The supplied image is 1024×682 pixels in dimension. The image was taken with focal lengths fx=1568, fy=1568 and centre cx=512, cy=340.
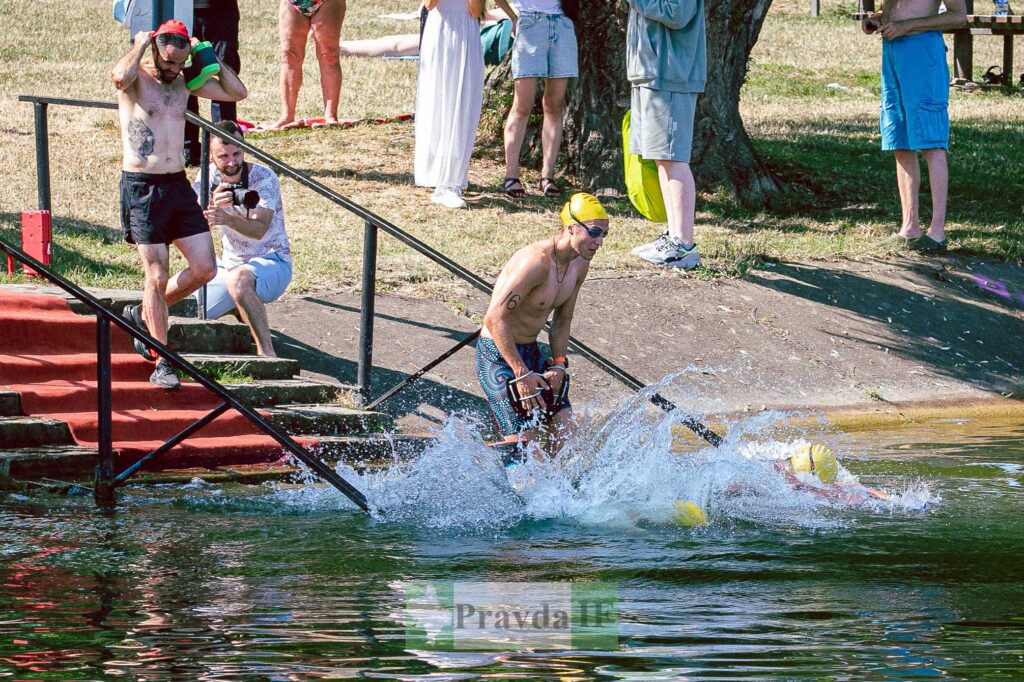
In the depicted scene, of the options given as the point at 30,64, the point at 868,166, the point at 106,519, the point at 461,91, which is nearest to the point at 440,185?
the point at 461,91

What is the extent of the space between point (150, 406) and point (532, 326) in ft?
7.04

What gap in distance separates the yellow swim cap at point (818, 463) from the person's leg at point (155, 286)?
3.47 metres

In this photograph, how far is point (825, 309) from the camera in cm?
1148

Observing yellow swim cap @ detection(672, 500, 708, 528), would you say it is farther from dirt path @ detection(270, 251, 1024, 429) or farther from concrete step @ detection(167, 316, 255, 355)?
concrete step @ detection(167, 316, 255, 355)

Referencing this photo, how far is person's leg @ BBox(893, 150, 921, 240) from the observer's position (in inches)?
475

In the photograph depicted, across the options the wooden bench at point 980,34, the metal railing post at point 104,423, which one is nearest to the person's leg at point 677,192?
the metal railing post at point 104,423

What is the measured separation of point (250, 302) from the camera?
930 cm

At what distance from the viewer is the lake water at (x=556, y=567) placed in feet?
16.8

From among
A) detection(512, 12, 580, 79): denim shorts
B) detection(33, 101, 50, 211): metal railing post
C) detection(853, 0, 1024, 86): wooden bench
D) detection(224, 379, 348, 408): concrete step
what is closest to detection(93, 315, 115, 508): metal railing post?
detection(224, 379, 348, 408): concrete step

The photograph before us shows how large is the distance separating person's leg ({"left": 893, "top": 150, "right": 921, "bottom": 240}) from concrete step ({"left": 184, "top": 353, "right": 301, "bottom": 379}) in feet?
17.2

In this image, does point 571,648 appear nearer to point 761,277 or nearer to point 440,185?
point 761,277

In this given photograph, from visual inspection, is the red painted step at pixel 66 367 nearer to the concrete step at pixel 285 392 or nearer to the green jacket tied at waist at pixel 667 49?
the concrete step at pixel 285 392

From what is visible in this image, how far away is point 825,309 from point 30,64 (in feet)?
36.2

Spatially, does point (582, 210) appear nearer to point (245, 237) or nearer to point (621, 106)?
point (245, 237)
